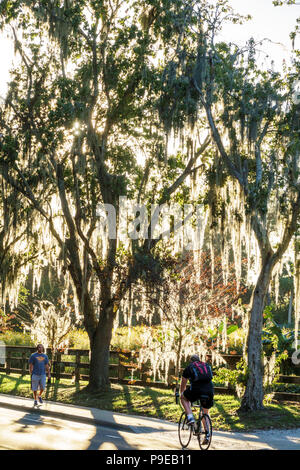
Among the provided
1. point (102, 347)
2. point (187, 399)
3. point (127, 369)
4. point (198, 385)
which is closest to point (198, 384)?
point (198, 385)

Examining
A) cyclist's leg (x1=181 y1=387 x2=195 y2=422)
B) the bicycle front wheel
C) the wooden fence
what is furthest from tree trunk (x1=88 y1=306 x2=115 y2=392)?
cyclist's leg (x1=181 y1=387 x2=195 y2=422)

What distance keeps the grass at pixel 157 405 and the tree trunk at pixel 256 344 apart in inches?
16.6

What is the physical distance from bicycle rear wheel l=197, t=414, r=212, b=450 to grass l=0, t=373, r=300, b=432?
112 inches

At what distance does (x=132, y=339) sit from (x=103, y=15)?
1316 centimetres

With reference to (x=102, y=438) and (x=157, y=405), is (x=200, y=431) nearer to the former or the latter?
(x=102, y=438)

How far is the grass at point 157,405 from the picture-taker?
1336 centimetres

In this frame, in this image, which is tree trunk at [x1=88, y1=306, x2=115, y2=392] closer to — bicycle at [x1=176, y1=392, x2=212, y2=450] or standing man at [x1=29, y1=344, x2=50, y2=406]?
standing man at [x1=29, y1=344, x2=50, y2=406]

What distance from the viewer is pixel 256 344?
1477 centimetres

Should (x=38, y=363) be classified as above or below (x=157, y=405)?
above

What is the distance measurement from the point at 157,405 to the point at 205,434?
6.07 metres

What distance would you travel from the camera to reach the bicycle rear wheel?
1005cm

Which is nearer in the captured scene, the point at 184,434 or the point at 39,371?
the point at 184,434

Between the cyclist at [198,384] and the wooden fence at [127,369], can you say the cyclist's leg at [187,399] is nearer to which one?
the cyclist at [198,384]
